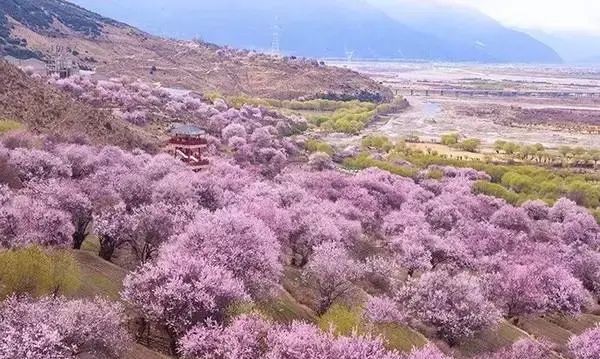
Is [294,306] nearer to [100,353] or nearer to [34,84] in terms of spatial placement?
[100,353]

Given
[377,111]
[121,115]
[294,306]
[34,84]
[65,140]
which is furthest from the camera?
[377,111]

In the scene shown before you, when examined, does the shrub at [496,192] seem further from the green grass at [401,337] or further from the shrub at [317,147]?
the green grass at [401,337]

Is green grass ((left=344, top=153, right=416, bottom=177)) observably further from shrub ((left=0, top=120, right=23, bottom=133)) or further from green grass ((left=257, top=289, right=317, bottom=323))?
green grass ((left=257, top=289, right=317, bottom=323))

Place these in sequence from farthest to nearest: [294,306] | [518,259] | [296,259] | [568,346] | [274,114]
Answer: [274,114], [518,259], [296,259], [568,346], [294,306]

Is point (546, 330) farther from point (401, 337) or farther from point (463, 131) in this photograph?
point (463, 131)

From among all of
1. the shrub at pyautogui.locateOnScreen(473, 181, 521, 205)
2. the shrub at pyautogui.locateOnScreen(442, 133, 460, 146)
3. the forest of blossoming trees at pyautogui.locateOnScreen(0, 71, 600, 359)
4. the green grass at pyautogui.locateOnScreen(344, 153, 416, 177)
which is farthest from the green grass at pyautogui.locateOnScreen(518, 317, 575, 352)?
the shrub at pyautogui.locateOnScreen(442, 133, 460, 146)

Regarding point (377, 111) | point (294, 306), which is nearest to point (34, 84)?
point (294, 306)

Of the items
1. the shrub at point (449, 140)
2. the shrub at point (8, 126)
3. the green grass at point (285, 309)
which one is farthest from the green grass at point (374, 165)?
the green grass at point (285, 309)
